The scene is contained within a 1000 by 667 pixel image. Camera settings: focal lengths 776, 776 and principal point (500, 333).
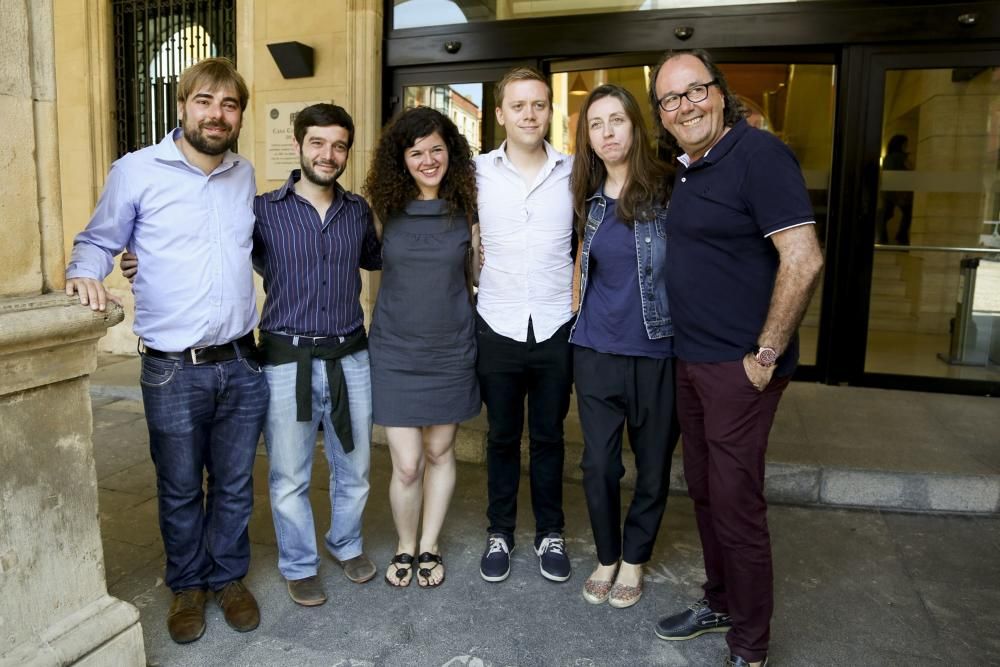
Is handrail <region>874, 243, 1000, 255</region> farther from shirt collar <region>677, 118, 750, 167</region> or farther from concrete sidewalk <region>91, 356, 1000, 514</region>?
shirt collar <region>677, 118, 750, 167</region>

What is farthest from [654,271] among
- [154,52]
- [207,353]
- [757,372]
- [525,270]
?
[154,52]

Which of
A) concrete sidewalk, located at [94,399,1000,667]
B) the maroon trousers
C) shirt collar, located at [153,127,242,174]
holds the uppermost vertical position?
shirt collar, located at [153,127,242,174]

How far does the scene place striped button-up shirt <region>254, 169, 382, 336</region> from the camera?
9.25ft

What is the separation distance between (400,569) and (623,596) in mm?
893

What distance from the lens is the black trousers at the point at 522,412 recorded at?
3035 millimetres

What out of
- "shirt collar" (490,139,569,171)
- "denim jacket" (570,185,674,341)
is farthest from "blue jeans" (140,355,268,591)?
"denim jacket" (570,185,674,341)

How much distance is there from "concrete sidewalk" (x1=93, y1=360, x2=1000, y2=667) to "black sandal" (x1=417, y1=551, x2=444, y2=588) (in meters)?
0.04

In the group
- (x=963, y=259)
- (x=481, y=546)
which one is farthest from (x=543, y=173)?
(x=963, y=259)

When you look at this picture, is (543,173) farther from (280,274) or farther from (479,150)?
(479,150)

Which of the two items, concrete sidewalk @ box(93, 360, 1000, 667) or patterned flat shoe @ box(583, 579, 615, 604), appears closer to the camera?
concrete sidewalk @ box(93, 360, 1000, 667)

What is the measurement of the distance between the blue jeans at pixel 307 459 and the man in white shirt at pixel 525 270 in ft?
1.68

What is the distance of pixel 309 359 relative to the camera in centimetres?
287

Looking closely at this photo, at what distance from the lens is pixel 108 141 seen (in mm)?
6977

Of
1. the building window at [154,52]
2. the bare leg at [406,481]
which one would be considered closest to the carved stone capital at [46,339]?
the bare leg at [406,481]
